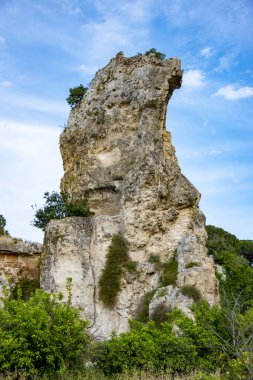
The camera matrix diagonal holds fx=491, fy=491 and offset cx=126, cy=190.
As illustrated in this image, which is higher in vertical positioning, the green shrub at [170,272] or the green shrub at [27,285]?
the green shrub at [170,272]

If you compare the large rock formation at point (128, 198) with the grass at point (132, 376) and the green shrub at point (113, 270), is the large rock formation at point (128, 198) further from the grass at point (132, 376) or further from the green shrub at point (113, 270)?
the grass at point (132, 376)

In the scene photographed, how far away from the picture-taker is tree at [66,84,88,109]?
28011 mm

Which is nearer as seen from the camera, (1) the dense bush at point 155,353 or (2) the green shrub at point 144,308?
(1) the dense bush at point 155,353

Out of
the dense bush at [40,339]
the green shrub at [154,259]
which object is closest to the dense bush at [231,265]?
the green shrub at [154,259]

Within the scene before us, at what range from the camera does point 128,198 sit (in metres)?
22.1

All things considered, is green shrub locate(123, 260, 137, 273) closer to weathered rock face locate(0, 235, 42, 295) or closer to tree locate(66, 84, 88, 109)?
weathered rock face locate(0, 235, 42, 295)

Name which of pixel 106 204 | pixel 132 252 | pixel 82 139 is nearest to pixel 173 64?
pixel 82 139

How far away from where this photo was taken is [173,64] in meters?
25.1

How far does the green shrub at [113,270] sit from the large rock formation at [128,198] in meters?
0.26

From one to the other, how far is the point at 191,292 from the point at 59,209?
355 inches

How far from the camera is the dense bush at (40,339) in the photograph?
9.50 meters

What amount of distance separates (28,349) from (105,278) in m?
11.5

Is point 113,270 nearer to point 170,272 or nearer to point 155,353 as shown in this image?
point 170,272

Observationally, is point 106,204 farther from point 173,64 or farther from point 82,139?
point 173,64
